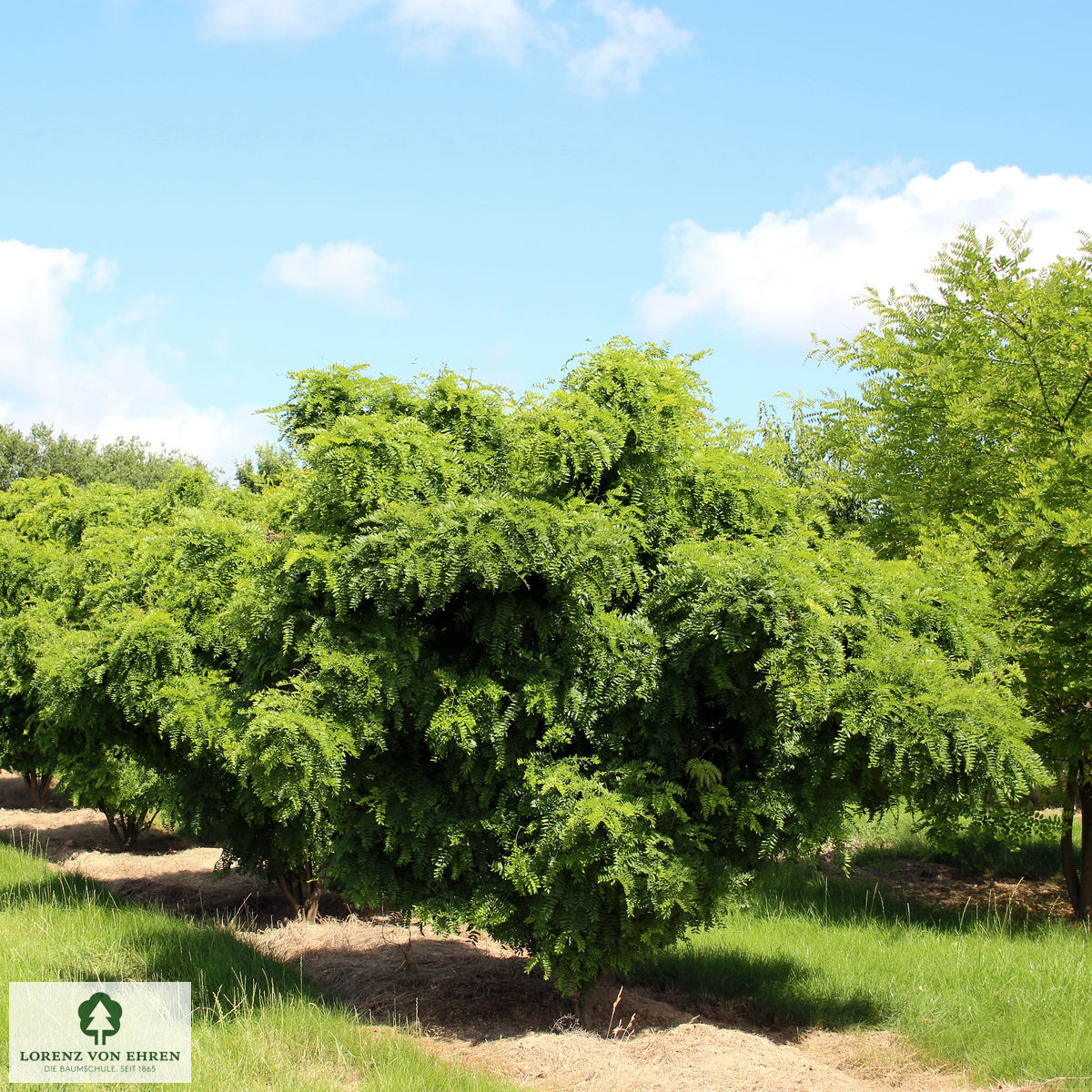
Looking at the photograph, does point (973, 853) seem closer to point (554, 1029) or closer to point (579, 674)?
point (554, 1029)

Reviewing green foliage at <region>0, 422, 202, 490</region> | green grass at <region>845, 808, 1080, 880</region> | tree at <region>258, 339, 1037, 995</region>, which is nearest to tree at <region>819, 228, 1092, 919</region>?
green grass at <region>845, 808, 1080, 880</region>

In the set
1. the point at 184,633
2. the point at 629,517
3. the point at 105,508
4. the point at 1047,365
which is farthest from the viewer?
the point at 105,508

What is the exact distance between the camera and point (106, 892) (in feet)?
35.9

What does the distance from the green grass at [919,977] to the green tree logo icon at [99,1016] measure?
3.86 meters

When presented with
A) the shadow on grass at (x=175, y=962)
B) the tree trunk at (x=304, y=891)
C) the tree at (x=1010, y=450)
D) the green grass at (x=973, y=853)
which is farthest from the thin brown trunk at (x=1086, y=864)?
the tree trunk at (x=304, y=891)

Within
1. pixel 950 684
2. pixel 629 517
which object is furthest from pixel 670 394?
pixel 950 684

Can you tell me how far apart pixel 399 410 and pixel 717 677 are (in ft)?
9.73

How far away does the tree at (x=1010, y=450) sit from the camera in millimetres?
9195

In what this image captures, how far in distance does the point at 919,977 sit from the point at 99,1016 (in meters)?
6.37

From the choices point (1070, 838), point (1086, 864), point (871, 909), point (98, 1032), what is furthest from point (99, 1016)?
point (1086, 864)

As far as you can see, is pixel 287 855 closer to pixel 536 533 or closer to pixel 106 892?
pixel 106 892

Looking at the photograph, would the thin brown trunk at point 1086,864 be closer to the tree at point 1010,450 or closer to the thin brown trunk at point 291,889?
the tree at point 1010,450

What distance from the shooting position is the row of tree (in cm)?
582

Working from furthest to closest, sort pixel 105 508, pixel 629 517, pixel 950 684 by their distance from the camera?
pixel 105 508
pixel 629 517
pixel 950 684
